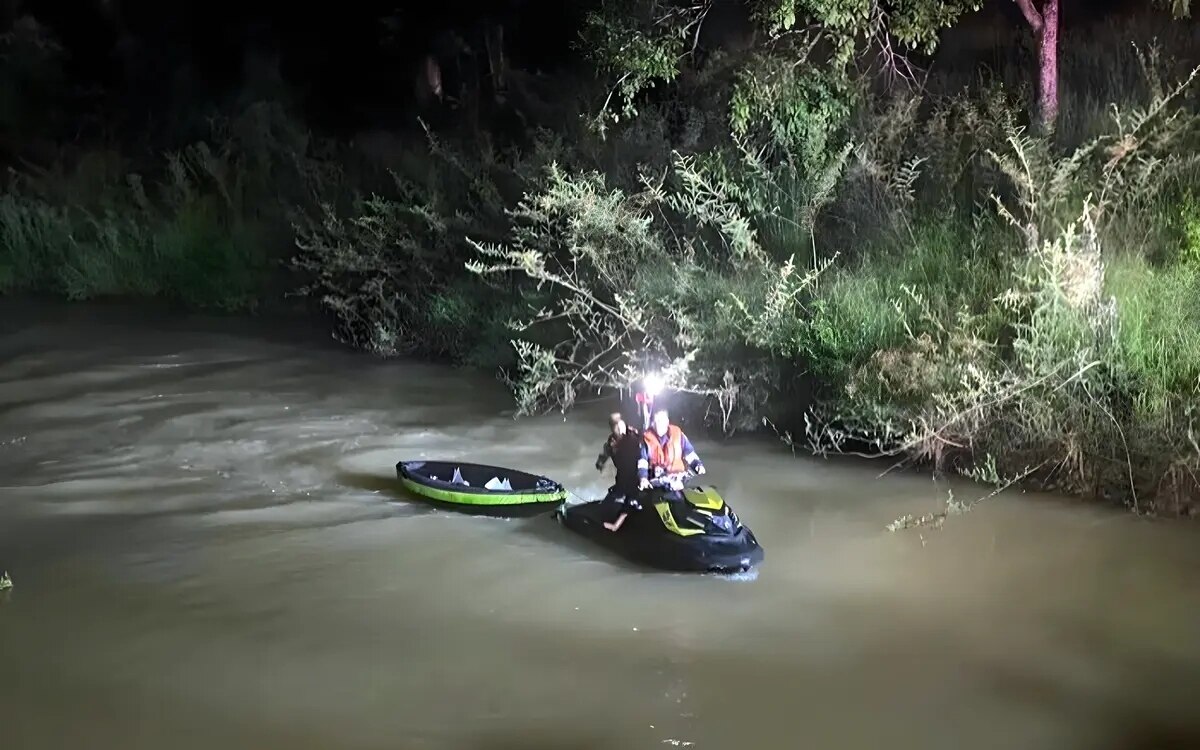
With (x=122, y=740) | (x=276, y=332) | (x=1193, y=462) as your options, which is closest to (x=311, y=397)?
(x=276, y=332)

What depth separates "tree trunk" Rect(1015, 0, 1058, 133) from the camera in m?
11.4

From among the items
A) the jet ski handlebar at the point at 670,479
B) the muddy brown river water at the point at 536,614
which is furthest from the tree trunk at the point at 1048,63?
the jet ski handlebar at the point at 670,479

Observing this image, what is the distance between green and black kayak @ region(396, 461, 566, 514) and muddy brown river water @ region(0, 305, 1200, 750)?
0.54ft

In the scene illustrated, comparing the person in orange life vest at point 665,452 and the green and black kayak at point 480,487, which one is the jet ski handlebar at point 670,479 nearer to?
the person in orange life vest at point 665,452

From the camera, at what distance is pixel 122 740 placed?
5836 millimetres

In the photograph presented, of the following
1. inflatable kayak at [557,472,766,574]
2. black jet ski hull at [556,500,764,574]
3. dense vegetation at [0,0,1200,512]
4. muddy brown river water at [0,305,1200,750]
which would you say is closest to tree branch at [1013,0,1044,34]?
dense vegetation at [0,0,1200,512]

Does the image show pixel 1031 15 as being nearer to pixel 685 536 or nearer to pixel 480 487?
pixel 685 536

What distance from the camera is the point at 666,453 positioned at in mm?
8648

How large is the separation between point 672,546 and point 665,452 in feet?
3.09

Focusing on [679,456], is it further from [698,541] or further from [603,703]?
[603,703]

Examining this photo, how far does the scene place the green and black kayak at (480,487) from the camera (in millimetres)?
9203

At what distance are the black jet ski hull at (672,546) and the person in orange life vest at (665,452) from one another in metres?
0.39

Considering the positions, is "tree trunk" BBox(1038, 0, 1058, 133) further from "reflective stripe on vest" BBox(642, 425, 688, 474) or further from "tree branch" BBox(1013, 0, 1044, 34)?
"reflective stripe on vest" BBox(642, 425, 688, 474)

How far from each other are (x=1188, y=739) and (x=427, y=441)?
286 inches
